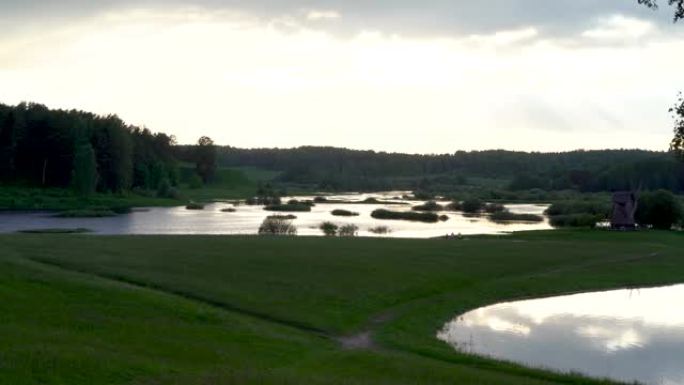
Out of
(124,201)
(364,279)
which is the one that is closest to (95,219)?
(124,201)

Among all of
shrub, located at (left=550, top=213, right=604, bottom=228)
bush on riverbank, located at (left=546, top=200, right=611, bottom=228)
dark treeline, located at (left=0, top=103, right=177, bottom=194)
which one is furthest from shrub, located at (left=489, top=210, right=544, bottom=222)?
dark treeline, located at (left=0, top=103, right=177, bottom=194)

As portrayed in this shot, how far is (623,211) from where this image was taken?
84125 millimetres

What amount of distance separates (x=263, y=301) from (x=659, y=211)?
70459mm

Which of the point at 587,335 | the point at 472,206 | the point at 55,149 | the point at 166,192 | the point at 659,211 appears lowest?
the point at 587,335

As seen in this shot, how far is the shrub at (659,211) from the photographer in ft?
287

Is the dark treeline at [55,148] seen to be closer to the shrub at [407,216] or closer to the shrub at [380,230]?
the shrub at [407,216]

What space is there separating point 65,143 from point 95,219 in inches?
2133

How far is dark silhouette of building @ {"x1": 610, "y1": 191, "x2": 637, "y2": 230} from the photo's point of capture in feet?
275

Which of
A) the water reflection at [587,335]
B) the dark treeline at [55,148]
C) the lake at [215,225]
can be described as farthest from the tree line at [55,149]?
the water reflection at [587,335]

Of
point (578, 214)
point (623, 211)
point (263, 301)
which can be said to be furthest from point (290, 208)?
point (263, 301)

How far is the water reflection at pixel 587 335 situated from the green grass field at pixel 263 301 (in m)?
1.62

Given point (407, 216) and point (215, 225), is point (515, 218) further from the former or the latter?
point (215, 225)

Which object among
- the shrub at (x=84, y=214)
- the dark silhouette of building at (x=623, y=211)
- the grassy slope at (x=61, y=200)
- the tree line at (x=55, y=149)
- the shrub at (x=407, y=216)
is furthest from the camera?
the tree line at (x=55, y=149)

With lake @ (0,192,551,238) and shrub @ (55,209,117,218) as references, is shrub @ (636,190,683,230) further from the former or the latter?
shrub @ (55,209,117,218)
